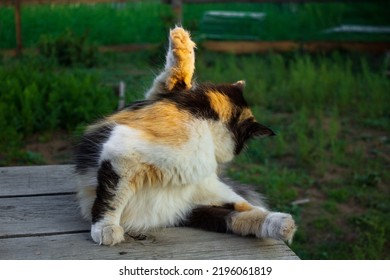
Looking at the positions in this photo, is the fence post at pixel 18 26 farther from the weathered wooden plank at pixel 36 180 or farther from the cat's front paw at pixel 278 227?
the cat's front paw at pixel 278 227

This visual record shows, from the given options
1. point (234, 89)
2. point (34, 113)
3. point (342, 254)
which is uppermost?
point (234, 89)

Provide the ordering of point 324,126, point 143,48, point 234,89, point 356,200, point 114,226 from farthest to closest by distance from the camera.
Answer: point 143,48, point 324,126, point 356,200, point 234,89, point 114,226

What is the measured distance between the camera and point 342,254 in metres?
3.24

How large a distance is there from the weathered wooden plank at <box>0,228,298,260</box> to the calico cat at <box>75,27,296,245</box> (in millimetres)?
43

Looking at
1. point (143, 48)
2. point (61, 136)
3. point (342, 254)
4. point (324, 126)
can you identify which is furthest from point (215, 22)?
point (342, 254)

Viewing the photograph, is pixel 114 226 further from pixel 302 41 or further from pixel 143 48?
pixel 302 41

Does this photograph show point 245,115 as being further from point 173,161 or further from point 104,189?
point 104,189

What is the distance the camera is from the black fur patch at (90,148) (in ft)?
6.93

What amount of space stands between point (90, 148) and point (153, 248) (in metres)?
0.47

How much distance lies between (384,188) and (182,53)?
91.3 inches

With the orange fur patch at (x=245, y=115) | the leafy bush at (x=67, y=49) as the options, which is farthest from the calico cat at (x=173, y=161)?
the leafy bush at (x=67, y=49)

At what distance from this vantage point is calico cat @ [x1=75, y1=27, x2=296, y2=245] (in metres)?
1.93

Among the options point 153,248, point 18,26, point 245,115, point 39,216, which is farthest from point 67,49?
point 153,248

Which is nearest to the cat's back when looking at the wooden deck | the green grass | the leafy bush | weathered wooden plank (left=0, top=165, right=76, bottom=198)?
the wooden deck
